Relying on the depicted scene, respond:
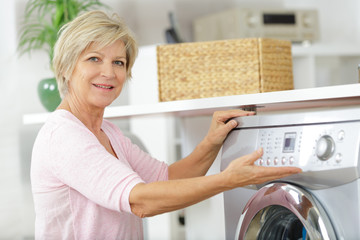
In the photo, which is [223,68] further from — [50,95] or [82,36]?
[50,95]

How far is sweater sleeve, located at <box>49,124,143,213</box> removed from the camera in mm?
1229

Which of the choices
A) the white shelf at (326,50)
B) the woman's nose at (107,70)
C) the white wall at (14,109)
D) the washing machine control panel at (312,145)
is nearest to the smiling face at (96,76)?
the woman's nose at (107,70)

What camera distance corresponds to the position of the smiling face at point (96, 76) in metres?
1.43

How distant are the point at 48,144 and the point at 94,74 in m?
0.22

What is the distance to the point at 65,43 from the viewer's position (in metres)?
1.42

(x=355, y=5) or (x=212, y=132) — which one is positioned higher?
(x=355, y=5)

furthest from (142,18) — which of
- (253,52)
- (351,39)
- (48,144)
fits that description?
→ (48,144)

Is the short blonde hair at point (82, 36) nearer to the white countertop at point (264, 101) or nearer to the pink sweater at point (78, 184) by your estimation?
the pink sweater at point (78, 184)

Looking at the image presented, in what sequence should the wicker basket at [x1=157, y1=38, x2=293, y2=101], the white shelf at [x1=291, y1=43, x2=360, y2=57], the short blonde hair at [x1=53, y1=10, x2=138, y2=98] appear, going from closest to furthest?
the short blonde hair at [x1=53, y1=10, x2=138, y2=98], the wicker basket at [x1=157, y1=38, x2=293, y2=101], the white shelf at [x1=291, y1=43, x2=360, y2=57]

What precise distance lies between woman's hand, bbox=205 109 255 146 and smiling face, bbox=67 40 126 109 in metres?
0.29

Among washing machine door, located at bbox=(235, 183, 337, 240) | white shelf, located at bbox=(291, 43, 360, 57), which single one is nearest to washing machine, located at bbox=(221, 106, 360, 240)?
washing machine door, located at bbox=(235, 183, 337, 240)

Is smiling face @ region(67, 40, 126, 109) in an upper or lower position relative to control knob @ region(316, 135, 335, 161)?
upper

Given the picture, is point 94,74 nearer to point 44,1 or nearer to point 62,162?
point 62,162

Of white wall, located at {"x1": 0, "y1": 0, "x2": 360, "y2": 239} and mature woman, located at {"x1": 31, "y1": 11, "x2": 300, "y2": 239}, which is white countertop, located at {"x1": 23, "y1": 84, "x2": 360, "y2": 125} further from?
white wall, located at {"x1": 0, "y1": 0, "x2": 360, "y2": 239}
